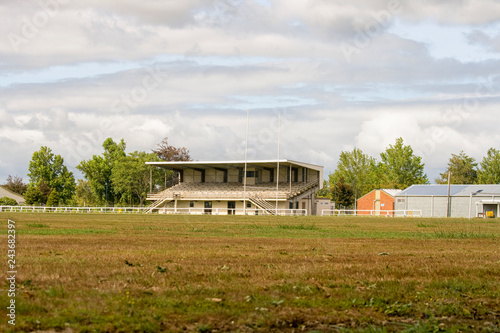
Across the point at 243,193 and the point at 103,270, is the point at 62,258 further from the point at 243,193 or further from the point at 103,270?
the point at 243,193

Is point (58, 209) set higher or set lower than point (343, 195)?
lower

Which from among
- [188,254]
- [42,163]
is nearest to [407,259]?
[188,254]

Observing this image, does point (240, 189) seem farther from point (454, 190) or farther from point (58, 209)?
point (454, 190)

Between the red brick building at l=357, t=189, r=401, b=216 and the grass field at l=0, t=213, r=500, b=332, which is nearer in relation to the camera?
the grass field at l=0, t=213, r=500, b=332

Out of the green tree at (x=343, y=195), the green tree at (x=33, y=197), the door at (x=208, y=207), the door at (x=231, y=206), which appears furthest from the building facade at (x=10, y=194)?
the green tree at (x=343, y=195)

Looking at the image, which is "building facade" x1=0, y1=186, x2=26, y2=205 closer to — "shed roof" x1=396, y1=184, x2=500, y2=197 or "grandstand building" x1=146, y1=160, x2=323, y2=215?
"grandstand building" x1=146, y1=160, x2=323, y2=215

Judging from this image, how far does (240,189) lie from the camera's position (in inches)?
3617

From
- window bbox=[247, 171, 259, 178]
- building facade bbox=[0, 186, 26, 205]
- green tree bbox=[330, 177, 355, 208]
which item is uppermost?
window bbox=[247, 171, 259, 178]

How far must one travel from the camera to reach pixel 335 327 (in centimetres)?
709

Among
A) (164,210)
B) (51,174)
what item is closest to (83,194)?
(51,174)

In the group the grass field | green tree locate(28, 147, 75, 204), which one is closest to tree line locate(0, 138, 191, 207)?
green tree locate(28, 147, 75, 204)

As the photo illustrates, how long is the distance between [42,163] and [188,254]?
114549 mm

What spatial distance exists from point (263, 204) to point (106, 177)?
4318cm

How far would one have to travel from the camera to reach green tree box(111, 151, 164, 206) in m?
109
